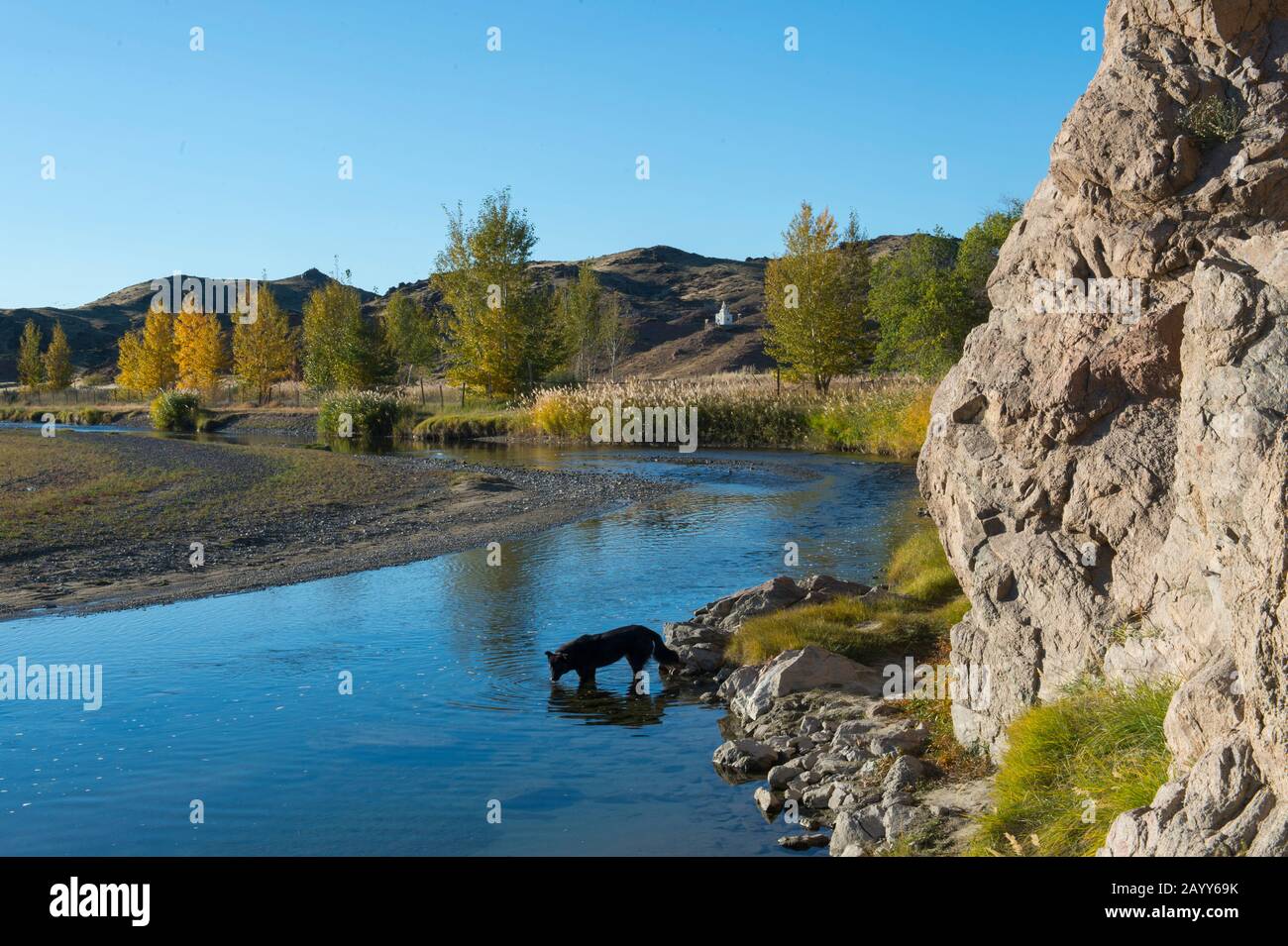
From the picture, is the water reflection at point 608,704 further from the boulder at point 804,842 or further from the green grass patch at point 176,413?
the green grass patch at point 176,413

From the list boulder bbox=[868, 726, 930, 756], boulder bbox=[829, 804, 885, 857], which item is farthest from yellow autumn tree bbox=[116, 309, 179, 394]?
boulder bbox=[829, 804, 885, 857]

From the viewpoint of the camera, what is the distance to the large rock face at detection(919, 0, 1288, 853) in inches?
237

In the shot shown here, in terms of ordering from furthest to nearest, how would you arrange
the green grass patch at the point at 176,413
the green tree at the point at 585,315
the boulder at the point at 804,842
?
the green tree at the point at 585,315 → the green grass patch at the point at 176,413 → the boulder at the point at 804,842

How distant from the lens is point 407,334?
67.7 metres

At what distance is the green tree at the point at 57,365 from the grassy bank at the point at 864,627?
80.1 metres

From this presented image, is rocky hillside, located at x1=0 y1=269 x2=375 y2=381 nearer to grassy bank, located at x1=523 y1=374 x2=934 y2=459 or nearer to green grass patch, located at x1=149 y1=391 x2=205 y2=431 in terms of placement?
green grass patch, located at x1=149 y1=391 x2=205 y2=431

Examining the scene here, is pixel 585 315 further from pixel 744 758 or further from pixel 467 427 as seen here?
pixel 744 758

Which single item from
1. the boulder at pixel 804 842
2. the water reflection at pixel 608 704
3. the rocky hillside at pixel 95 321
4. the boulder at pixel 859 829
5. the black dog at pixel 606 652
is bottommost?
the boulder at pixel 804 842

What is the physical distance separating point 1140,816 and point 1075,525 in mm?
2795

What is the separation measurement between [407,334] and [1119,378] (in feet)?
209

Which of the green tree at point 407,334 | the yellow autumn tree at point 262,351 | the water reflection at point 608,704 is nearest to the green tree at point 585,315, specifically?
the green tree at point 407,334

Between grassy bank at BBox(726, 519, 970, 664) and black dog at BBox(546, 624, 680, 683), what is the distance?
2.94ft

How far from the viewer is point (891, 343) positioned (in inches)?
1860

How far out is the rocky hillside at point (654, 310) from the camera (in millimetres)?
96000
